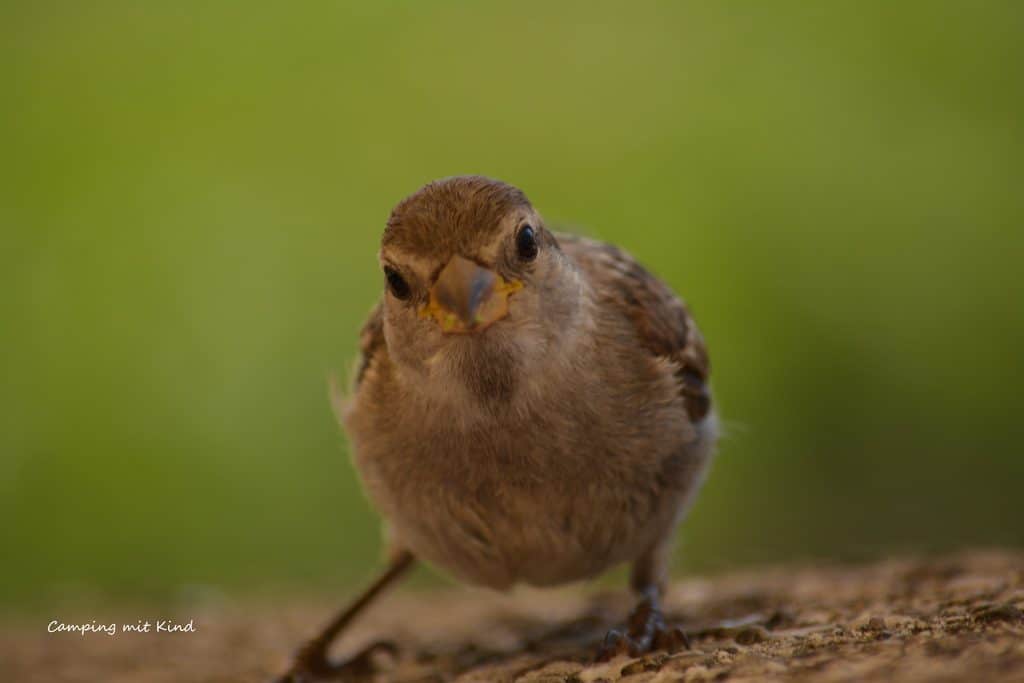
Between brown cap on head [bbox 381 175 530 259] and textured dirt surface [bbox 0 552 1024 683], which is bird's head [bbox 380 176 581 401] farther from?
textured dirt surface [bbox 0 552 1024 683]

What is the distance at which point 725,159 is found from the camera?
6.02m

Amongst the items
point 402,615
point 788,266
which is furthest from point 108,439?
point 788,266

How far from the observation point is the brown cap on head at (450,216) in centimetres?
290

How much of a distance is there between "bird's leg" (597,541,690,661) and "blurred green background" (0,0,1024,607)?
2030 mm

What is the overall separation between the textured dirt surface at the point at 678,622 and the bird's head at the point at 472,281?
0.87 meters

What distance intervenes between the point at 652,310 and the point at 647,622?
0.92 meters

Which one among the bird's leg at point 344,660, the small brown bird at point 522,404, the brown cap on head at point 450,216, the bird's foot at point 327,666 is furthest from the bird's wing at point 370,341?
the bird's foot at point 327,666

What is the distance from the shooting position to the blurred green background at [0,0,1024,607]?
588 centimetres

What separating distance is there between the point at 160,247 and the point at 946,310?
419cm

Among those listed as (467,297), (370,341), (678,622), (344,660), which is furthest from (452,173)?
(467,297)

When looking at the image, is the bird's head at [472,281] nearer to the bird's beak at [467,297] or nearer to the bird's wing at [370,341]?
the bird's beak at [467,297]

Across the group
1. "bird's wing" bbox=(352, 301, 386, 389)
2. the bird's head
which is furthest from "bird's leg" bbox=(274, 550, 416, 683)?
the bird's head

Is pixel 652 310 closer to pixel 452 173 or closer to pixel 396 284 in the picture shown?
pixel 396 284

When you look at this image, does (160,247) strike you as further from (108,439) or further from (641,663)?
(641,663)
